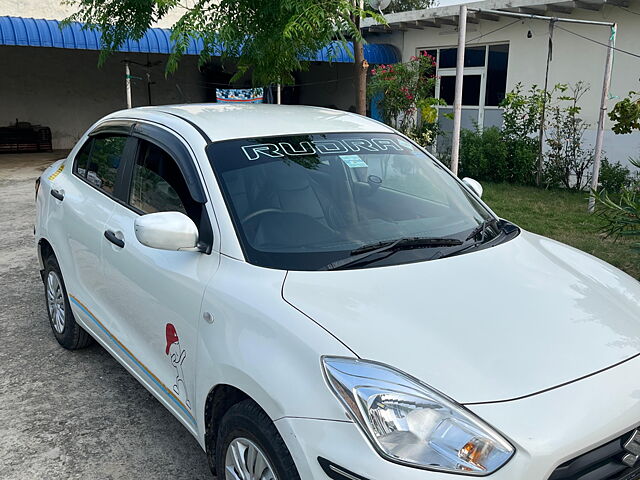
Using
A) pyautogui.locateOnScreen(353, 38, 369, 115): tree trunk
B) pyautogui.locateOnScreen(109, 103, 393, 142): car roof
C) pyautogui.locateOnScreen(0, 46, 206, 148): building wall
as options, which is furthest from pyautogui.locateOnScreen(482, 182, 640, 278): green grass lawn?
pyautogui.locateOnScreen(0, 46, 206, 148): building wall

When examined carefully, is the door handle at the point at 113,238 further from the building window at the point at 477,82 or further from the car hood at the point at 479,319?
the building window at the point at 477,82

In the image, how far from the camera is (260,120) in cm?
323

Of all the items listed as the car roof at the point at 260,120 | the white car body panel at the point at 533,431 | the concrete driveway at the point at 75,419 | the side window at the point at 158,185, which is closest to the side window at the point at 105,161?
the car roof at the point at 260,120

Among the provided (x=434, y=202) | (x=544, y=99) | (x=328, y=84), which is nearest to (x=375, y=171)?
(x=434, y=202)

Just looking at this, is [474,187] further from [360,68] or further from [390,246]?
[360,68]

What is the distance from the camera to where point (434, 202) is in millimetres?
3135

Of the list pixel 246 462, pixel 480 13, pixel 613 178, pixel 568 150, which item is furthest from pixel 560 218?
pixel 246 462

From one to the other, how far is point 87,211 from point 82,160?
66 cm

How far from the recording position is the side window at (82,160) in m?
4.02

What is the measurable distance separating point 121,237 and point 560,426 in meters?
2.31

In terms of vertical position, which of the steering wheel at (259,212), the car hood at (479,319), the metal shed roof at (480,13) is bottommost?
the car hood at (479,319)

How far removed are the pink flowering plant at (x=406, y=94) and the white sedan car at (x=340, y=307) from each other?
889 cm

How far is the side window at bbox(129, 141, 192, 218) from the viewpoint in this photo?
9.26ft

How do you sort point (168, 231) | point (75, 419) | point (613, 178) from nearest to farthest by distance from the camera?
point (168, 231)
point (75, 419)
point (613, 178)
